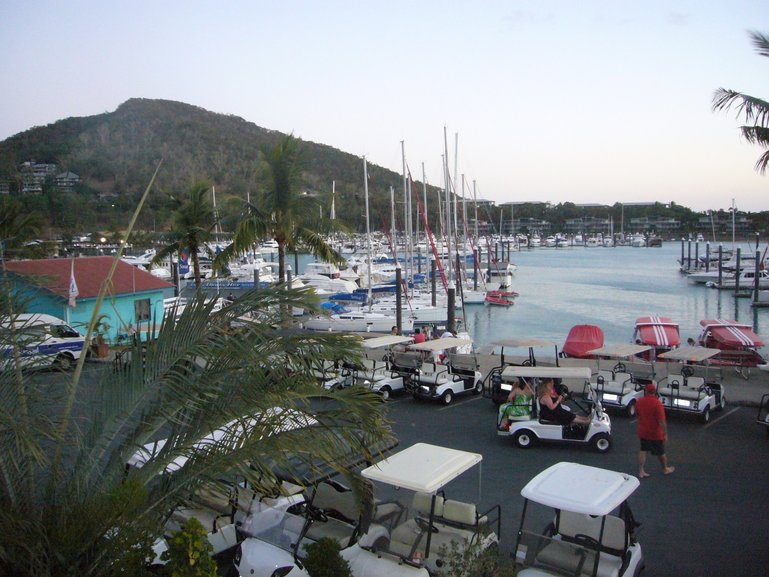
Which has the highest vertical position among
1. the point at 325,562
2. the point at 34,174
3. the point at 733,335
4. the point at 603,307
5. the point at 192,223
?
the point at 34,174

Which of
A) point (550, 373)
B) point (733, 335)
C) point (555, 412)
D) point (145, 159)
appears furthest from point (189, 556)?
point (145, 159)

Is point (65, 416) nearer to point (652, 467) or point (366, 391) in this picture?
point (366, 391)

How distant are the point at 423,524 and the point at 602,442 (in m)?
6.39

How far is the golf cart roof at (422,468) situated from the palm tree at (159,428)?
3.81 feet

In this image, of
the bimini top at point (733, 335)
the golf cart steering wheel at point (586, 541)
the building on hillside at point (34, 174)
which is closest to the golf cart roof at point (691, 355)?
the bimini top at point (733, 335)

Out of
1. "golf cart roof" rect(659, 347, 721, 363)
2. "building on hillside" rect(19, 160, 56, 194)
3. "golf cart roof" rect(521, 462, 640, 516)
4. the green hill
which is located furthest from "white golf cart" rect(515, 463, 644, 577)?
"building on hillside" rect(19, 160, 56, 194)

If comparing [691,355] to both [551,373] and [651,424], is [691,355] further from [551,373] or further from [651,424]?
[651,424]

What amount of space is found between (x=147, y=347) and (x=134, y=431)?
765 millimetres

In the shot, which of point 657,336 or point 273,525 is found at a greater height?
point 273,525

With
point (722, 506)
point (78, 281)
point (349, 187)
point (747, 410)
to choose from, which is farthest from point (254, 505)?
point (349, 187)

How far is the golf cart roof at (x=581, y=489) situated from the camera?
271 inches

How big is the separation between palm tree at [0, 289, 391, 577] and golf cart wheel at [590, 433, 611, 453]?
778 cm

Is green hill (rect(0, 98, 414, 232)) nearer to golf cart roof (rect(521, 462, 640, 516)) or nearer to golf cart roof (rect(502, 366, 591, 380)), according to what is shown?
golf cart roof (rect(502, 366, 591, 380))

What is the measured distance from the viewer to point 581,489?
23.9 feet
